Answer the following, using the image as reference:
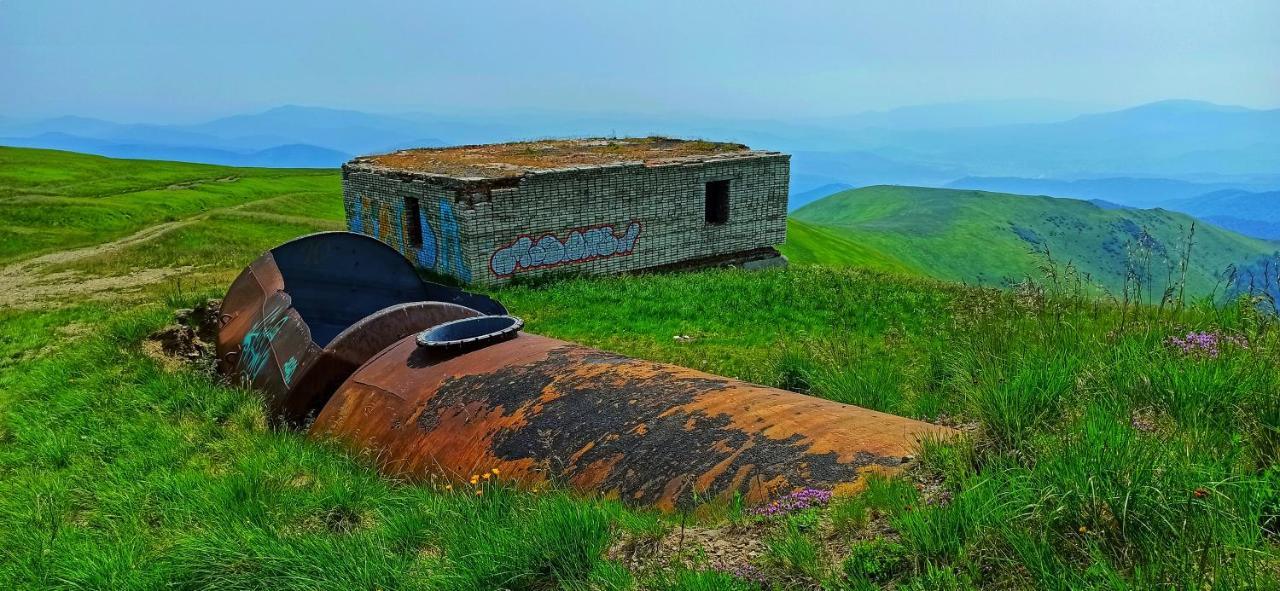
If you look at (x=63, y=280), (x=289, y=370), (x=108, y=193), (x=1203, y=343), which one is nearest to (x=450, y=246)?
(x=63, y=280)

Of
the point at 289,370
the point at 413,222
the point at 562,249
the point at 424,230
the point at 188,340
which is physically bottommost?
the point at 188,340

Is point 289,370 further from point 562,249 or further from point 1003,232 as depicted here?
point 1003,232

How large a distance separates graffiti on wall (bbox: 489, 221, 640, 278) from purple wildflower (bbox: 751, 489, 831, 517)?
1390 cm

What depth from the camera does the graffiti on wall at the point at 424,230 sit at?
16359 millimetres

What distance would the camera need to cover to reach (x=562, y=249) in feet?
57.4

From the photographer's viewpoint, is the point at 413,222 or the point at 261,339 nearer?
the point at 261,339

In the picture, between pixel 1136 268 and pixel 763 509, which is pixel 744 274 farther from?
pixel 763 509

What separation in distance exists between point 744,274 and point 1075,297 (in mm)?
12566

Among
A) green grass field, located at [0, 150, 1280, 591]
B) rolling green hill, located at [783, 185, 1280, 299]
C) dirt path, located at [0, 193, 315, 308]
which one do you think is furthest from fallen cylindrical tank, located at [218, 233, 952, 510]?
rolling green hill, located at [783, 185, 1280, 299]

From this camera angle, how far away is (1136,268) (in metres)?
5.88

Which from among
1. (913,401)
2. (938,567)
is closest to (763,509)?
(938,567)

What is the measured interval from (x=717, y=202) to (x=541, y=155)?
15.1 feet

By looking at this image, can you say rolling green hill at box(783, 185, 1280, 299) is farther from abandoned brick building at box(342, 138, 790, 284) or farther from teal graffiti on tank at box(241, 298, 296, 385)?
teal graffiti on tank at box(241, 298, 296, 385)

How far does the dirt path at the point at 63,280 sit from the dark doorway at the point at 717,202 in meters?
12.3
